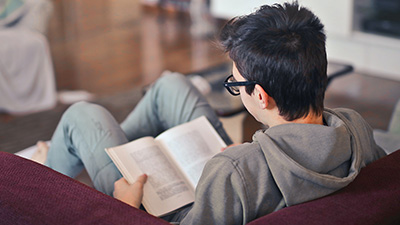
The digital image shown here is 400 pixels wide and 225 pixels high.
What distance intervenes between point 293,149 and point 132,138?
877mm

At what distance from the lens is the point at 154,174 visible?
4.74 feet

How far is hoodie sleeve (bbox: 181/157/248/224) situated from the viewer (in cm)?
96

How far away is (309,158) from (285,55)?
20 centimetres

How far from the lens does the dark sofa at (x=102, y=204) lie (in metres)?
0.88

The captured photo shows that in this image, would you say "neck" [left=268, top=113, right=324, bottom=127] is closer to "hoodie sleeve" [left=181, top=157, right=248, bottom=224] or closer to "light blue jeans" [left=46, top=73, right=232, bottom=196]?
"hoodie sleeve" [left=181, top=157, right=248, bottom=224]

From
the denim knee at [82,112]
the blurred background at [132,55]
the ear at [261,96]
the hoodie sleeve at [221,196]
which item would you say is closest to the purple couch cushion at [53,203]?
the hoodie sleeve at [221,196]

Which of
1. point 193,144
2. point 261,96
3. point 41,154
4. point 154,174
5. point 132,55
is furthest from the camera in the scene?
point 132,55

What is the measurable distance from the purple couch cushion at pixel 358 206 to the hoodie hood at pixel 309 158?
0.08ft

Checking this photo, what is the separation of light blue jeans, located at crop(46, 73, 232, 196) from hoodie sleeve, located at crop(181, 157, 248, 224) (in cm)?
46

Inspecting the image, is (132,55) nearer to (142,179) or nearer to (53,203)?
(142,179)

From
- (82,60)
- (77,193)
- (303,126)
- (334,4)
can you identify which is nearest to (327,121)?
(303,126)

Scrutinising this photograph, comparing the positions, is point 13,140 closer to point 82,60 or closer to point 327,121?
point 82,60

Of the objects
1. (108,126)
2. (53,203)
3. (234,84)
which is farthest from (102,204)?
(108,126)

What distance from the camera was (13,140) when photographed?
263 cm
